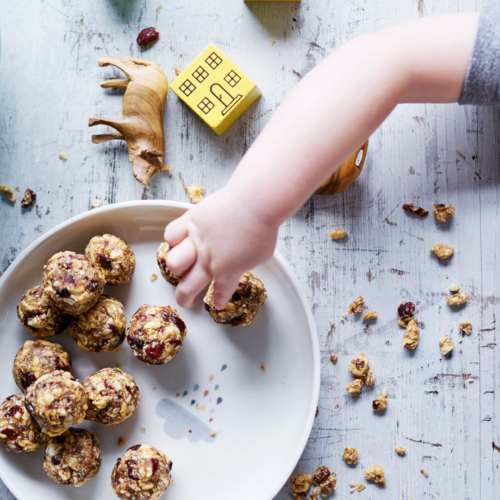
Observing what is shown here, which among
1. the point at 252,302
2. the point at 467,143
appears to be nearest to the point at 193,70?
the point at 252,302

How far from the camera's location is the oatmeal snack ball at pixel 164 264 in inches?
31.2

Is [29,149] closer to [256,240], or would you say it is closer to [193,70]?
[193,70]

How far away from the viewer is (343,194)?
889mm

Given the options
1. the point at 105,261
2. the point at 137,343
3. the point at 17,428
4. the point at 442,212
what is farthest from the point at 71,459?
the point at 442,212

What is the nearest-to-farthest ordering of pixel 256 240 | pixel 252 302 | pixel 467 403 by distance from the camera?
1. pixel 256 240
2. pixel 252 302
3. pixel 467 403

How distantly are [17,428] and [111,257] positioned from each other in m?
0.30

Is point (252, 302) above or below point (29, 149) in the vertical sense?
below

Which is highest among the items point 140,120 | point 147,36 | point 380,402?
point 147,36

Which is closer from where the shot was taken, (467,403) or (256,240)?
(256,240)

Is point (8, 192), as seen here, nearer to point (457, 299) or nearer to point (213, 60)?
point (213, 60)

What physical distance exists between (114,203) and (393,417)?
64 cm

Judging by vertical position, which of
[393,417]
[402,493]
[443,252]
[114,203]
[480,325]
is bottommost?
[402,493]

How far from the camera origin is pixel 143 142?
0.84 metres

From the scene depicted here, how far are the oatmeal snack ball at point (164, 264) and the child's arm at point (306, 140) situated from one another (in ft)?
0.35
